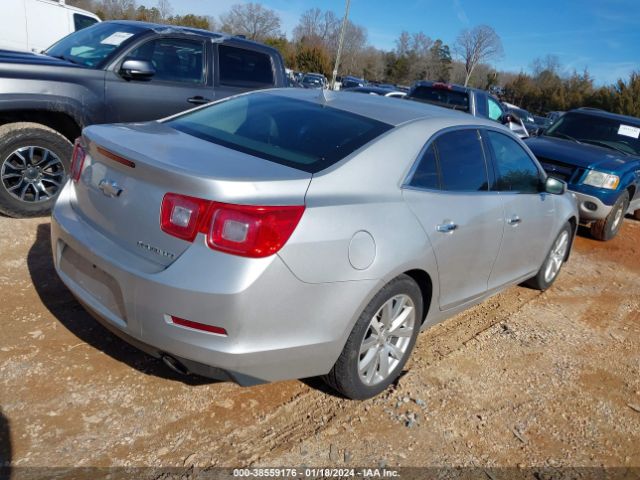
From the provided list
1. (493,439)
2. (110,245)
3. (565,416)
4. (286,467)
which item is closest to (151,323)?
(110,245)

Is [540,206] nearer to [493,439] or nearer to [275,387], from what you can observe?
[493,439]

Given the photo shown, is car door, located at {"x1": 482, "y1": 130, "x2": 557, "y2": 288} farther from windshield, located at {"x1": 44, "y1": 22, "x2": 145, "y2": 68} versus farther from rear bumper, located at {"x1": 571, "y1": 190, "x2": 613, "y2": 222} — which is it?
windshield, located at {"x1": 44, "y1": 22, "x2": 145, "y2": 68}

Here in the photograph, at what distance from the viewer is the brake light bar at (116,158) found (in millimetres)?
2545

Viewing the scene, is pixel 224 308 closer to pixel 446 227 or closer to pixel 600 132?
pixel 446 227

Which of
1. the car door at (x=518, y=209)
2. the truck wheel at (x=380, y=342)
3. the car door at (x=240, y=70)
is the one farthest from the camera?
the car door at (x=240, y=70)

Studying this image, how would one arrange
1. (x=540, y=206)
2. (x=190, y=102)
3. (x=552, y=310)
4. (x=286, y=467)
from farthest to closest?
(x=190, y=102) < (x=552, y=310) < (x=540, y=206) < (x=286, y=467)

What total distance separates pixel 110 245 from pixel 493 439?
2210 mm

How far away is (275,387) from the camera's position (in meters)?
3.09

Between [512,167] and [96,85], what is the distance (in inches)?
145

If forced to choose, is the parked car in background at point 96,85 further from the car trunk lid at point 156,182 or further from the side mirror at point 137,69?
the car trunk lid at point 156,182

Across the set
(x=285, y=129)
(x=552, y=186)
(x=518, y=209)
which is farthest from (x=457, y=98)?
(x=285, y=129)

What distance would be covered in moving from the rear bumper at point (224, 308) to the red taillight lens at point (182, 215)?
0.29 feet

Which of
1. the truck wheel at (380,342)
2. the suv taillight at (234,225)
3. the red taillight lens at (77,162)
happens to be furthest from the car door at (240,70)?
the suv taillight at (234,225)

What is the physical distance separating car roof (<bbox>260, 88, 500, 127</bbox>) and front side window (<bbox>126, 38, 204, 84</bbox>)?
88.1 inches
